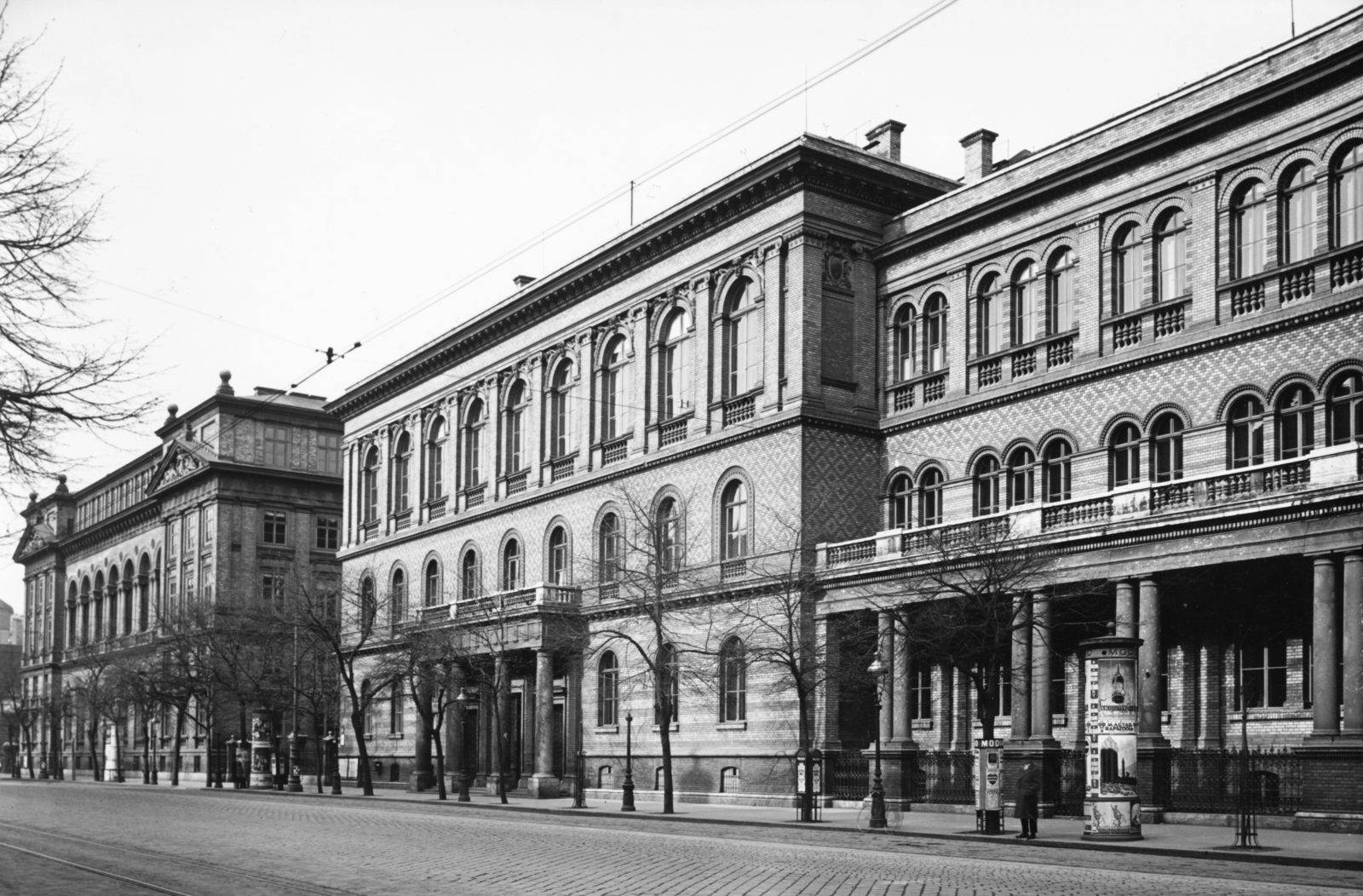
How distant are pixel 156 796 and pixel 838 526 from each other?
29276 millimetres

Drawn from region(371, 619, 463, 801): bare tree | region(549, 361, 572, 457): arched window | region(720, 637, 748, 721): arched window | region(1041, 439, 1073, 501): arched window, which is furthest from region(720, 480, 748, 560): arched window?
region(371, 619, 463, 801): bare tree

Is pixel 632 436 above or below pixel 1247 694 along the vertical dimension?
above

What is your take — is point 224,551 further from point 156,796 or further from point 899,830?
point 899,830

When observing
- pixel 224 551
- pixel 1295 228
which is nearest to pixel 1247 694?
pixel 1295 228

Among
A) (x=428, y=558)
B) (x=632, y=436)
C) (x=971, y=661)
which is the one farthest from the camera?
(x=428, y=558)

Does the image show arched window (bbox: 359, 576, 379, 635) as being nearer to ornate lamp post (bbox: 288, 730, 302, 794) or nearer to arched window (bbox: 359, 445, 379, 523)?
arched window (bbox: 359, 445, 379, 523)

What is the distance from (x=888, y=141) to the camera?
52.2m

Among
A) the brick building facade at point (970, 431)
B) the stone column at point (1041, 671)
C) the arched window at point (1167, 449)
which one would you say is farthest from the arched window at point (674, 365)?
the stone column at point (1041, 671)

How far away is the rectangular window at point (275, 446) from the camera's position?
97.3m

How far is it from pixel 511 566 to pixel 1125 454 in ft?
97.4

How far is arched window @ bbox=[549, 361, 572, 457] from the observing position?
60531mm

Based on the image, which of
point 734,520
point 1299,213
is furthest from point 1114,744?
point 734,520

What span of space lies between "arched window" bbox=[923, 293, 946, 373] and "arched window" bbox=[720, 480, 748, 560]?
6.90 metres

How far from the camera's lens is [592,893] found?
739 inches
